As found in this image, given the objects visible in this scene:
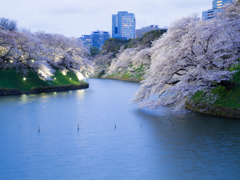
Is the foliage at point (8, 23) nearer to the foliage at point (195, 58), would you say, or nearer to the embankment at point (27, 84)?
the embankment at point (27, 84)

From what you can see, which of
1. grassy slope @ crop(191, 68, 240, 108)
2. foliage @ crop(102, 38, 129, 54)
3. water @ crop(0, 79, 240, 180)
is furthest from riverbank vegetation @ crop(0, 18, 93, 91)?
foliage @ crop(102, 38, 129, 54)

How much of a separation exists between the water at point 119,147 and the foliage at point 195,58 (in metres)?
2.50

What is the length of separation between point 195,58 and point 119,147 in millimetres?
11933

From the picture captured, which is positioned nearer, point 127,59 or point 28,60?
point 28,60

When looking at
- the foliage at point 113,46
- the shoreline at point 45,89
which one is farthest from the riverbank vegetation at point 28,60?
the foliage at point 113,46

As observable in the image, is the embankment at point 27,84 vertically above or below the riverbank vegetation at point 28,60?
below

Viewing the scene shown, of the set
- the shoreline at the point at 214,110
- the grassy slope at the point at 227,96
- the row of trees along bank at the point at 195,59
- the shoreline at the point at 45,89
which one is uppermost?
the row of trees along bank at the point at 195,59

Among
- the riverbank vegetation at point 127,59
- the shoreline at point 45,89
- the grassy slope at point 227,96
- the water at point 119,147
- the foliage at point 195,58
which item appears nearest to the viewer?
the water at point 119,147

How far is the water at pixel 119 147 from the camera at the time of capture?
10703 millimetres

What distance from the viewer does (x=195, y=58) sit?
21.8m

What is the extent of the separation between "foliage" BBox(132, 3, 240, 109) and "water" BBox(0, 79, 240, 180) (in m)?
2.50

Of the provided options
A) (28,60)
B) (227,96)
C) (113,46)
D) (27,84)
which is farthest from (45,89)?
(113,46)

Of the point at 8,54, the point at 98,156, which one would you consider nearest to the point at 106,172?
the point at 98,156

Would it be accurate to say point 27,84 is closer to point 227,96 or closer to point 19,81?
point 19,81
